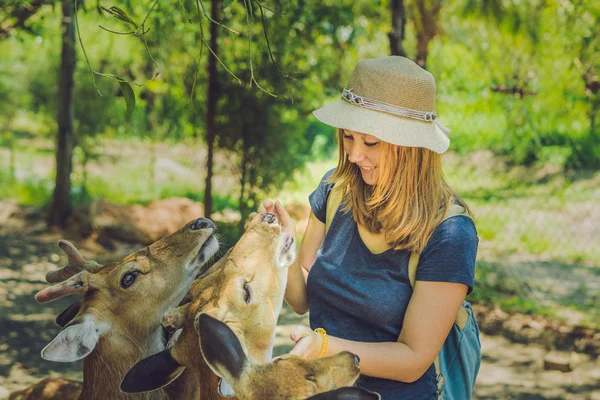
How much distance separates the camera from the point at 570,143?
9.59 m

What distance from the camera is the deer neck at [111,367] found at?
11.5 ft

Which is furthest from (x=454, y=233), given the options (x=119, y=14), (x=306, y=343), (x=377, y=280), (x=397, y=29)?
(x=397, y=29)

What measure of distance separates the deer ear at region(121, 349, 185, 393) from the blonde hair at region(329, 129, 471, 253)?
1000mm

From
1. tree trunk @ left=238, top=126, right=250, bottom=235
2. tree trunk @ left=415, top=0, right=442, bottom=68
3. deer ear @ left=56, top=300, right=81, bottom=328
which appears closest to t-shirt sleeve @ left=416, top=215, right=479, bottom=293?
deer ear @ left=56, top=300, right=81, bottom=328

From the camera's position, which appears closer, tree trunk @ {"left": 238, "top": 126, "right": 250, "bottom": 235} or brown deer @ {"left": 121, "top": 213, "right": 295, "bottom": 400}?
brown deer @ {"left": 121, "top": 213, "right": 295, "bottom": 400}

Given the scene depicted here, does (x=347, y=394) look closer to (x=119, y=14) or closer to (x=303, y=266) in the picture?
(x=303, y=266)

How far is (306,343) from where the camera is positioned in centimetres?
260

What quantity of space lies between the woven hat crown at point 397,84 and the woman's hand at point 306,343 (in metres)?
0.98

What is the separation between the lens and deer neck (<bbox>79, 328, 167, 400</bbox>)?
3492 millimetres

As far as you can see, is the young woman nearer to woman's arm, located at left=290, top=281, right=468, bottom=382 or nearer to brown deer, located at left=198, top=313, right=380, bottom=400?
woman's arm, located at left=290, top=281, right=468, bottom=382

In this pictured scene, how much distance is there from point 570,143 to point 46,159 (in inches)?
402

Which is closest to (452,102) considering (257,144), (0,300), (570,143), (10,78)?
(570,143)

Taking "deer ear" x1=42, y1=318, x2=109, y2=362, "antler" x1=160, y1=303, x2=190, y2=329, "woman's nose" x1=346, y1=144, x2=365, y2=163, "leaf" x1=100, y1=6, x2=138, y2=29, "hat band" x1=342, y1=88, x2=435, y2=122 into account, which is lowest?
"deer ear" x1=42, y1=318, x2=109, y2=362

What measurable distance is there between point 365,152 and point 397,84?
0.30m
